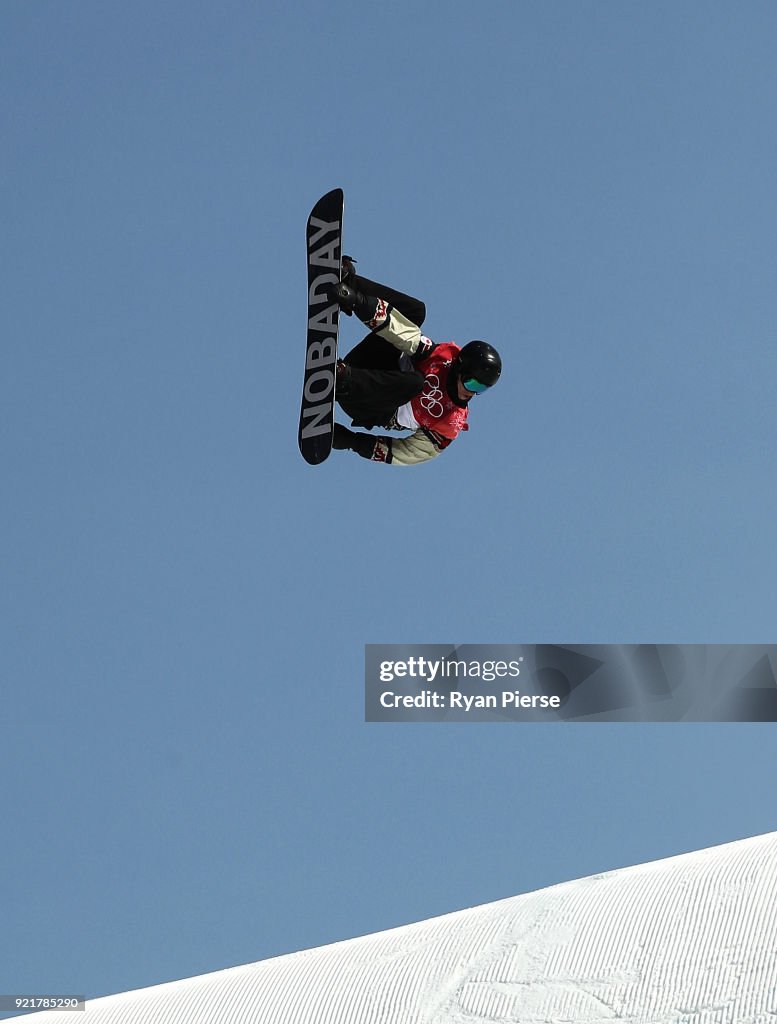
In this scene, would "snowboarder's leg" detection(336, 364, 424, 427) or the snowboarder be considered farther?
"snowboarder's leg" detection(336, 364, 424, 427)

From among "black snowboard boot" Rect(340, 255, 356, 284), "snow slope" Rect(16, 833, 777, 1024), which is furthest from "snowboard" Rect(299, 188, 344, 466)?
"snow slope" Rect(16, 833, 777, 1024)

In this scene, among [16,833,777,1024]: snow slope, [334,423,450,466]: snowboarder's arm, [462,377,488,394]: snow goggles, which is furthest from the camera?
[334,423,450,466]: snowboarder's arm

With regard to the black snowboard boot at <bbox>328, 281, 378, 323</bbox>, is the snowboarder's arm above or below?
below

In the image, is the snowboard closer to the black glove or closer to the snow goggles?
the black glove

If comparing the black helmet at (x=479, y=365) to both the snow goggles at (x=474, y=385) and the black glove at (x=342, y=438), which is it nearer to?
the snow goggles at (x=474, y=385)

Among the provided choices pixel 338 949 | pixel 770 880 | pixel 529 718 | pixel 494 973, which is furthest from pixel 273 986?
pixel 529 718

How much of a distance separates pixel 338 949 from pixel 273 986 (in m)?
0.33

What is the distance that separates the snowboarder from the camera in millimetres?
10016

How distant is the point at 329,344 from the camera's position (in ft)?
32.9

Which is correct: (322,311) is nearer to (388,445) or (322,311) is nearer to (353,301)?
(353,301)

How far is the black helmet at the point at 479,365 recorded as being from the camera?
1002 cm

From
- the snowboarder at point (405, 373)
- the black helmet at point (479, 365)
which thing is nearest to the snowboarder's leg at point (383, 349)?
the snowboarder at point (405, 373)

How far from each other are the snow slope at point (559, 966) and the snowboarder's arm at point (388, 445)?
5.19 m

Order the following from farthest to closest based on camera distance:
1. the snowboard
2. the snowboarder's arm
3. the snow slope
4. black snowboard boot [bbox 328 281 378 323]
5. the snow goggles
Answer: the snowboarder's arm → the snow goggles → the snowboard → black snowboard boot [bbox 328 281 378 323] → the snow slope
